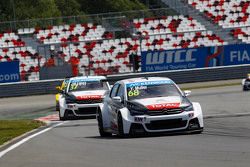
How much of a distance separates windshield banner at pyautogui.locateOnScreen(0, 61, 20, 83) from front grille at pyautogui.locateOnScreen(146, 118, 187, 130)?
3086 cm

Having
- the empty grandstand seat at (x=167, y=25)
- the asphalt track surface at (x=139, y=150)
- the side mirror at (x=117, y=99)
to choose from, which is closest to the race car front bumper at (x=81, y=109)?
the asphalt track surface at (x=139, y=150)

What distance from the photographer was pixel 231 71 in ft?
152

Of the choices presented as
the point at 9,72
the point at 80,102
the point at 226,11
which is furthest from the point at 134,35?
the point at 80,102

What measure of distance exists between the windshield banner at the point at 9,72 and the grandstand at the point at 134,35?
3.57 meters

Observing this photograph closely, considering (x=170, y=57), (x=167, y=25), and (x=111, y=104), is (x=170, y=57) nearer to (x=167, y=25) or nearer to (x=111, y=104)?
(x=167, y=25)

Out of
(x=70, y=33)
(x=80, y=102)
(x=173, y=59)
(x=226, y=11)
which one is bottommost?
(x=80, y=102)

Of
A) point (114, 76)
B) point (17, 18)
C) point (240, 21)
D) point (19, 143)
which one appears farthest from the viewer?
point (17, 18)

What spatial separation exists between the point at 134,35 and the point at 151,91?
36.0 m

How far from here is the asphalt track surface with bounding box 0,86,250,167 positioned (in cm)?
1101

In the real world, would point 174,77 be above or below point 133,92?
below

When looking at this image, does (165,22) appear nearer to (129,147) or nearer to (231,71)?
(231,71)

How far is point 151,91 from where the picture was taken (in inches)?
658

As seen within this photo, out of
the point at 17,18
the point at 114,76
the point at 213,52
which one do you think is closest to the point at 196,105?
the point at 114,76

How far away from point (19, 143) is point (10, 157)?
3247 millimetres
